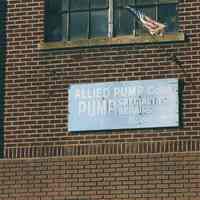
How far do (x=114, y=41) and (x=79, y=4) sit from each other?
1.18m

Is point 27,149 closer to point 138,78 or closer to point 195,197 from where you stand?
point 138,78

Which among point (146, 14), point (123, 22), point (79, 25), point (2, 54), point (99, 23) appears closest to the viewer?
point (146, 14)

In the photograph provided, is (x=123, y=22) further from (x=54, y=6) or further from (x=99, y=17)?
(x=54, y=6)

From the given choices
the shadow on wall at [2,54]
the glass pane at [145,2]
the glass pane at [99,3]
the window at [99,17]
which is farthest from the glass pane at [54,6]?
the glass pane at [145,2]

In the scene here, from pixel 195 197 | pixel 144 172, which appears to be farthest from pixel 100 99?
pixel 195 197

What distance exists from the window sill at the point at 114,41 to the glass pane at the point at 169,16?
0.26 meters

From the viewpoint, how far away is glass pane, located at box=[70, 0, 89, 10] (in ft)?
44.0

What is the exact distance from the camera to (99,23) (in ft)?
43.6

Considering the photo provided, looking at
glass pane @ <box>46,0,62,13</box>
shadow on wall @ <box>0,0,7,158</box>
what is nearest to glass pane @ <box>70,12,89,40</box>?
glass pane @ <box>46,0,62,13</box>

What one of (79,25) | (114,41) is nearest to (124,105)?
(114,41)

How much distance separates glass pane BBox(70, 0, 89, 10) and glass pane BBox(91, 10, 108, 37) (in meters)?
0.22

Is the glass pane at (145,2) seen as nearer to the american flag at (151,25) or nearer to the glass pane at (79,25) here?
the american flag at (151,25)

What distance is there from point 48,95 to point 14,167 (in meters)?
1.55

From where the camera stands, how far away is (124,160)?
12.4 metres
